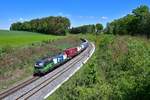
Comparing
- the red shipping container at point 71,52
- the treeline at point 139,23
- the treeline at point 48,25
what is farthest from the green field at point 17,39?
the treeline at point 48,25

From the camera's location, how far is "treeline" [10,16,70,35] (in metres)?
169

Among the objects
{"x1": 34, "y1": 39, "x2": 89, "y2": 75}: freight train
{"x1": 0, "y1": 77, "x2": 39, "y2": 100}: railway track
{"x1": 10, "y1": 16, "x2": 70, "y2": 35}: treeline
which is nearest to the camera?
{"x1": 0, "y1": 77, "x2": 39, "y2": 100}: railway track

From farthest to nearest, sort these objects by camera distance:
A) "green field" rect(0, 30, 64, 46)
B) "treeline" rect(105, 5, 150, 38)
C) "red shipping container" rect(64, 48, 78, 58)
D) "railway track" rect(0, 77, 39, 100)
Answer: "treeline" rect(105, 5, 150, 38), "green field" rect(0, 30, 64, 46), "red shipping container" rect(64, 48, 78, 58), "railway track" rect(0, 77, 39, 100)

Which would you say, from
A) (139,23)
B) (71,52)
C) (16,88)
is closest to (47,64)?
(16,88)

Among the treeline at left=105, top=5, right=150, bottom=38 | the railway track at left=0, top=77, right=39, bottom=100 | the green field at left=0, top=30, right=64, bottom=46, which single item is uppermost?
the treeline at left=105, top=5, right=150, bottom=38

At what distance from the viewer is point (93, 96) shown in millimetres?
19328

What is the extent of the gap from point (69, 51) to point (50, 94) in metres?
30.1

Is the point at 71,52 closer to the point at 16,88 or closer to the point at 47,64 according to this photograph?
the point at 47,64

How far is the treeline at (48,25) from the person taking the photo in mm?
168750

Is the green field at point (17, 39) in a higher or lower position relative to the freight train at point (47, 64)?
lower

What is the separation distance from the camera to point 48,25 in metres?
173

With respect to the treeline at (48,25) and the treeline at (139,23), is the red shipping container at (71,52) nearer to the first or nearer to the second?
the treeline at (139,23)

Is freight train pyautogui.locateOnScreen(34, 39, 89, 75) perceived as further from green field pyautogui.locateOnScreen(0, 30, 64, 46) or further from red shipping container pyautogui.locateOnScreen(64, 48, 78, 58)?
green field pyautogui.locateOnScreen(0, 30, 64, 46)

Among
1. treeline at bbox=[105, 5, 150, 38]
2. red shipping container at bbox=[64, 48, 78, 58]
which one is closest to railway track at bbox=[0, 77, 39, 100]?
red shipping container at bbox=[64, 48, 78, 58]
